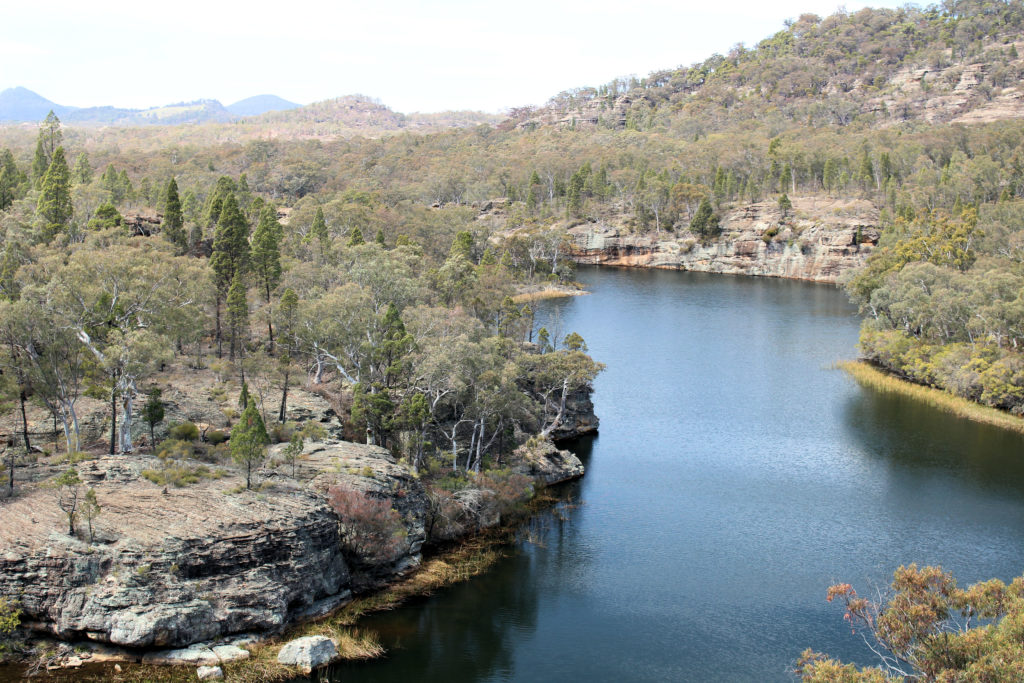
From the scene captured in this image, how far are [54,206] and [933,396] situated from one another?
228 feet

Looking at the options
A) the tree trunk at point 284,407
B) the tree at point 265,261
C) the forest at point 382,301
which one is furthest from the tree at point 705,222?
the tree trunk at point 284,407

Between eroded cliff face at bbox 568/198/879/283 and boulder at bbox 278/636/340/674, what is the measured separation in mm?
108585

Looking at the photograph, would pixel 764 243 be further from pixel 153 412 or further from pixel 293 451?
pixel 153 412

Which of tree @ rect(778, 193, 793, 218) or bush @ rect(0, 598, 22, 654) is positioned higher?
tree @ rect(778, 193, 793, 218)

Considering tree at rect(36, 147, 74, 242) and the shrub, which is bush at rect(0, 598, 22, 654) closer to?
the shrub

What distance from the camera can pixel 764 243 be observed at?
5295 inches

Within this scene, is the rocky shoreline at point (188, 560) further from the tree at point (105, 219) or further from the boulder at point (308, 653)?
the tree at point (105, 219)

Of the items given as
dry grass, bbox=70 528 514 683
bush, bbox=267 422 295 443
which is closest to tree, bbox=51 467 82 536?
dry grass, bbox=70 528 514 683

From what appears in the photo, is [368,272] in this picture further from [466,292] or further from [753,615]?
[753,615]

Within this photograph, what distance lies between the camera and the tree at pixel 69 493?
101ft

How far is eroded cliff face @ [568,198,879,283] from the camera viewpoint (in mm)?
127562

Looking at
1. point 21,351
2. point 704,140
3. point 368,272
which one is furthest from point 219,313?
point 704,140

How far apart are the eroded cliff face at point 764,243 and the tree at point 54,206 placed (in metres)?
86.1

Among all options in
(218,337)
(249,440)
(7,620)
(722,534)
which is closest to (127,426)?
(249,440)
